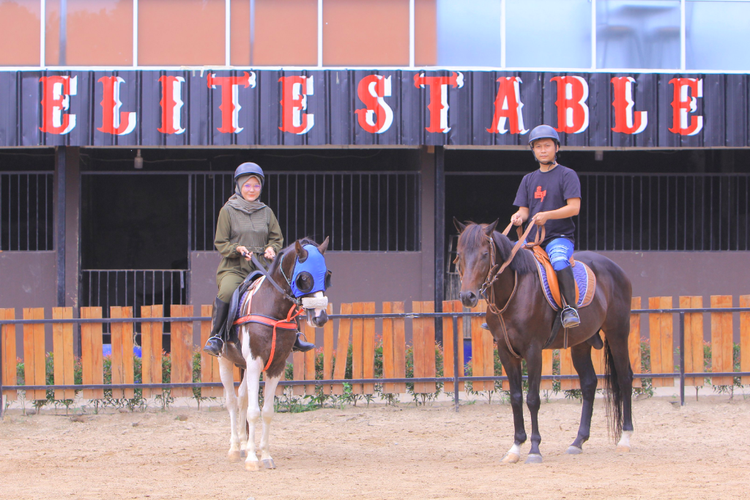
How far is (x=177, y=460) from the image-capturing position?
6566mm

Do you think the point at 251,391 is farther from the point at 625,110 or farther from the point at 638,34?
the point at 638,34

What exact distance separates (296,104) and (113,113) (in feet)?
9.45

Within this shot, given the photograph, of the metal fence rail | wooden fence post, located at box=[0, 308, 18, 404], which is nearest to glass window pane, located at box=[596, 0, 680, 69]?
the metal fence rail

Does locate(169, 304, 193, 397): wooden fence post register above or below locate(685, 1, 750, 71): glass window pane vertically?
below

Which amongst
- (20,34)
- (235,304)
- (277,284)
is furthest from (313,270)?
(20,34)

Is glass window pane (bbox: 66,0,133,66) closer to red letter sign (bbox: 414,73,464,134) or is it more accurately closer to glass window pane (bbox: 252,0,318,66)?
glass window pane (bbox: 252,0,318,66)

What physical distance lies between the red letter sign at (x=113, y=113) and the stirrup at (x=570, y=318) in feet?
25.2

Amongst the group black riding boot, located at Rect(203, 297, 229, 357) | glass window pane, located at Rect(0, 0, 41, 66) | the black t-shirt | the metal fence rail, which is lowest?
the metal fence rail

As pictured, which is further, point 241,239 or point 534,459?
point 241,239

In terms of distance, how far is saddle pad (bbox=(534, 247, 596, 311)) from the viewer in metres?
6.36

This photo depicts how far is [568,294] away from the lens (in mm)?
6359

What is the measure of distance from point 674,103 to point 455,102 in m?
3.62

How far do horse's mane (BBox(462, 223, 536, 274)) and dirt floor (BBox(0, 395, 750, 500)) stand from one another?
1.73 m

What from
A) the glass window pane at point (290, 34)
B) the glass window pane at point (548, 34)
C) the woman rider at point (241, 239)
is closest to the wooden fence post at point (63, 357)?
the woman rider at point (241, 239)
